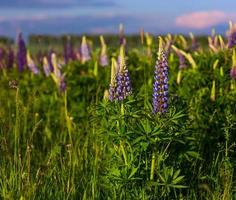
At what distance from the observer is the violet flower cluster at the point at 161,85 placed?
4.50 metres

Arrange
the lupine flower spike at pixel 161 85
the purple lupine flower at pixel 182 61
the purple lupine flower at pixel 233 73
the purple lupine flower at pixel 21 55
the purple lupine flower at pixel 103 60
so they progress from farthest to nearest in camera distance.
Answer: the purple lupine flower at pixel 21 55
the purple lupine flower at pixel 103 60
the purple lupine flower at pixel 182 61
the purple lupine flower at pixel 233 73
the lupine flower spike at pixel 161 85

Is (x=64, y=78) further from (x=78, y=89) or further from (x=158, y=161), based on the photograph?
(x=158, y=161)

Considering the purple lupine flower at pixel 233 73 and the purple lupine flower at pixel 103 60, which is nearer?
the purple lupine flower at pixel 233 73

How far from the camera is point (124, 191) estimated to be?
467 cm

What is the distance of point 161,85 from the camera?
453 centimetres

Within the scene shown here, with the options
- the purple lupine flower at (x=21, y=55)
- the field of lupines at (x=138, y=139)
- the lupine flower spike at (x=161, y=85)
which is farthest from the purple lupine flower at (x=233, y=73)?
the purple lupine flower at (x=21, y=55)

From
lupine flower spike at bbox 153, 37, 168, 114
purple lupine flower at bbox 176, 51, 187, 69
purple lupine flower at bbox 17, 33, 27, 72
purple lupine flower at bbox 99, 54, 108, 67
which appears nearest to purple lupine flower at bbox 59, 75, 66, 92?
purple lupine flower at bbox 99, 54, 108, 67

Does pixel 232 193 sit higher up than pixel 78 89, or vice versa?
pixel 78 89

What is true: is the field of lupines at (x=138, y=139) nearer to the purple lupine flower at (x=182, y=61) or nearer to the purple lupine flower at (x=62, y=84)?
the purple lupine flower at (x=182, y=61)

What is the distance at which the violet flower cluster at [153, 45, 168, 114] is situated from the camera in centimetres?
450

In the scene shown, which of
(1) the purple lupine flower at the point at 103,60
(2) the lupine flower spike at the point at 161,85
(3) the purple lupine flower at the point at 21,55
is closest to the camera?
(2) the lupine flower spike at the point at 161,85

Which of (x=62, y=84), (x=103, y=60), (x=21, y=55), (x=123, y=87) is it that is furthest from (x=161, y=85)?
(x=21, y=55)

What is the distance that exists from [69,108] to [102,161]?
2.60 metres

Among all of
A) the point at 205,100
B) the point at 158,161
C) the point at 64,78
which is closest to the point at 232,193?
the point at 158,161
